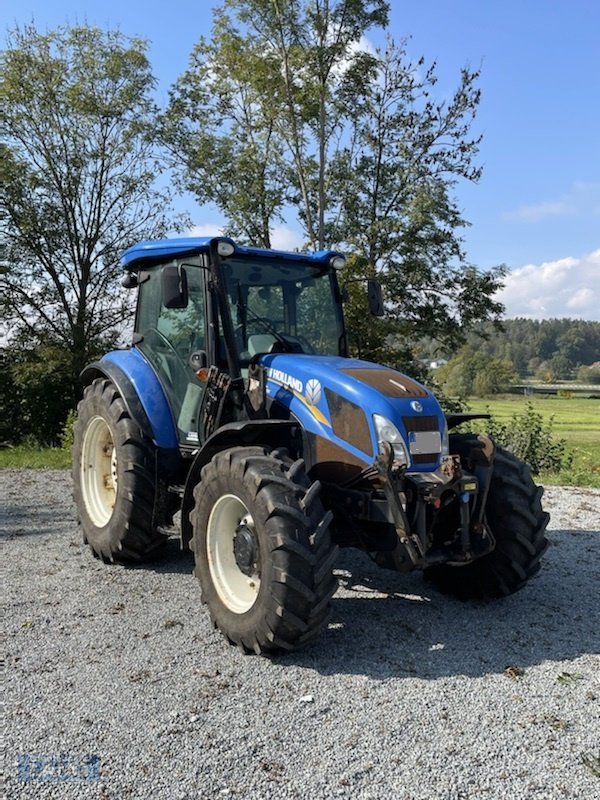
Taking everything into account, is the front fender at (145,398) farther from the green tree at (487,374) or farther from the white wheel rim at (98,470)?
the green tree at (487,374)

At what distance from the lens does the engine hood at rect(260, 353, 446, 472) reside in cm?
433

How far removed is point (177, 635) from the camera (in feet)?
14.3

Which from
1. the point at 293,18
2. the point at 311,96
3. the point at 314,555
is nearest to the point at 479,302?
the point at 311,96

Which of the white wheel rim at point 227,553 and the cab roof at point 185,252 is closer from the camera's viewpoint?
the white wheel rim at point 227,553

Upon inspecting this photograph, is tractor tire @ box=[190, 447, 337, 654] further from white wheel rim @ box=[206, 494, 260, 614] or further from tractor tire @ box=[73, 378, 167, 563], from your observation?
tractor tire @ box=[73, 378, 167, 563]

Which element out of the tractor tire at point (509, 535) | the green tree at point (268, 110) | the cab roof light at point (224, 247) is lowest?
the tractor tire at point (509, 535)

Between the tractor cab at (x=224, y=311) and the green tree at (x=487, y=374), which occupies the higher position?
the tractor cab at (x=224, y=311)

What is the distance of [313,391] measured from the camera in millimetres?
4594

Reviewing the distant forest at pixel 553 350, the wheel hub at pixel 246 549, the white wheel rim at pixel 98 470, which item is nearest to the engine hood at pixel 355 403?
the wheel hub at pixel 246 549

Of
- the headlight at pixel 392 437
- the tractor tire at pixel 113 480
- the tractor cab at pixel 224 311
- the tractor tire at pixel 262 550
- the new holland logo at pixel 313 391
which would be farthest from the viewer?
the tractor tire at pixel 113 480

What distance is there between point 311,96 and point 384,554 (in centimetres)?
1517

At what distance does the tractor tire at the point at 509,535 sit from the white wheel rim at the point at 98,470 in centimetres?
310

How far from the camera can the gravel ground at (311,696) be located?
113 inches

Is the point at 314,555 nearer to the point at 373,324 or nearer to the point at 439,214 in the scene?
the point at 373,324
